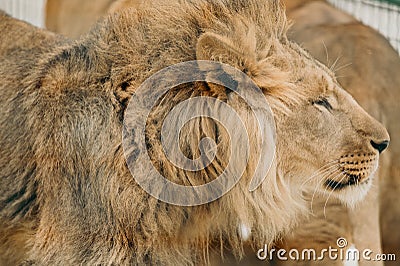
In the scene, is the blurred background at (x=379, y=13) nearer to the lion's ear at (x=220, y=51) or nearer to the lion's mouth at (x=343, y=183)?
the lion's mouth at (x=343, y=183)

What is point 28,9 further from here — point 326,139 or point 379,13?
point 326,139

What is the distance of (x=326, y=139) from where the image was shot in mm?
2191

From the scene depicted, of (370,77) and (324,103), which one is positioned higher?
(370,77)

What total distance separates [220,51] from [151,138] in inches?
12.5

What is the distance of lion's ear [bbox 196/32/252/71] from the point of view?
6.47ft

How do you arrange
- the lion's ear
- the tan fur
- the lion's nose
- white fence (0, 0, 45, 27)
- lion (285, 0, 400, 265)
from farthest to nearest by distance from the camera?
the tan fur < white fence (0, 0, 45, 27) < lion (285, 0, 400, 265) < the lion's nose < the lion's ear

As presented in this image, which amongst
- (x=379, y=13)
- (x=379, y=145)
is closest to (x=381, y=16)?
(x=379, y=13)

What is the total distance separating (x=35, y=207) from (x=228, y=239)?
615mm

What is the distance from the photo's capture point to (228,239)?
2285mm

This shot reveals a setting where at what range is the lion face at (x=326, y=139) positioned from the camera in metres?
2.15

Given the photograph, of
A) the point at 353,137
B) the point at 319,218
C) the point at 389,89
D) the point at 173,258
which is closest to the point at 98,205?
the point at 173,258

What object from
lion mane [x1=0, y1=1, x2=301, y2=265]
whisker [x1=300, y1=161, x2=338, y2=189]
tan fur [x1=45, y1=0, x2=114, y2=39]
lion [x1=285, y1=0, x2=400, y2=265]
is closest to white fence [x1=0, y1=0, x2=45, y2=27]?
tan fur [x1=45, y1=0, x2=114, y2=39]

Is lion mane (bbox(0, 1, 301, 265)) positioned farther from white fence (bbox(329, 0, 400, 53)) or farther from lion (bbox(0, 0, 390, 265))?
white fence (bbox(329, 0, 400, 53))

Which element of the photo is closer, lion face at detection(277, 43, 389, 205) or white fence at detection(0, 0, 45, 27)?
lion face at detection(277, 43, 389, 205)
